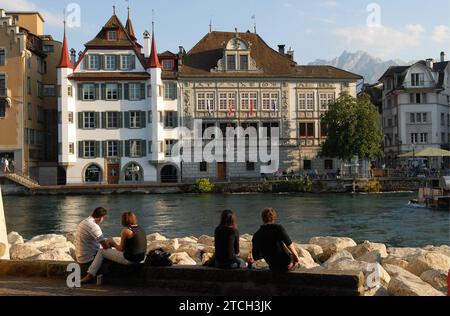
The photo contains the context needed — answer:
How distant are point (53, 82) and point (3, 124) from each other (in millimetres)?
8758

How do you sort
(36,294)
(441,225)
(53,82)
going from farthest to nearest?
(53,82) → (441,225) → (36,294)

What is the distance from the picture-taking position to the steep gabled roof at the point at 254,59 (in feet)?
208

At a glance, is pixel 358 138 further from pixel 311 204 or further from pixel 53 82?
pixel 53 82

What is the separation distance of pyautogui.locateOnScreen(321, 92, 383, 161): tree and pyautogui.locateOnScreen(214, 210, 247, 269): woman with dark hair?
1925 inches

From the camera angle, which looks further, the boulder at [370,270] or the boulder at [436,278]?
the boulder at [436,278]

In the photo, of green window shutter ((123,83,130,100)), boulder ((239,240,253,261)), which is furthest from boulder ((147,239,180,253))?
green window shutter ((123,83,130,100))

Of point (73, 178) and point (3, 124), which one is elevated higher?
point (3, 124)

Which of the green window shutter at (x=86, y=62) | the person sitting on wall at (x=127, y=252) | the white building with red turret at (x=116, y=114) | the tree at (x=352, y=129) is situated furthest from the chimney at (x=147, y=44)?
the person sitting on wall at (x=127, y=252)

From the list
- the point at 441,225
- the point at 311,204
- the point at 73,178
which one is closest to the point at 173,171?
the point at 73,178

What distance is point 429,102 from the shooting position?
227ft

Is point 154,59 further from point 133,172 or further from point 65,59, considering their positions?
point 133,172

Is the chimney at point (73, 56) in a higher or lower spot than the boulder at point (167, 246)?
higher

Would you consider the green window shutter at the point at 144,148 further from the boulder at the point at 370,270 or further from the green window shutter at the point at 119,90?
the boulder at the point at 370,270

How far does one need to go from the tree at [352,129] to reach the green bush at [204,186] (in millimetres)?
11884
